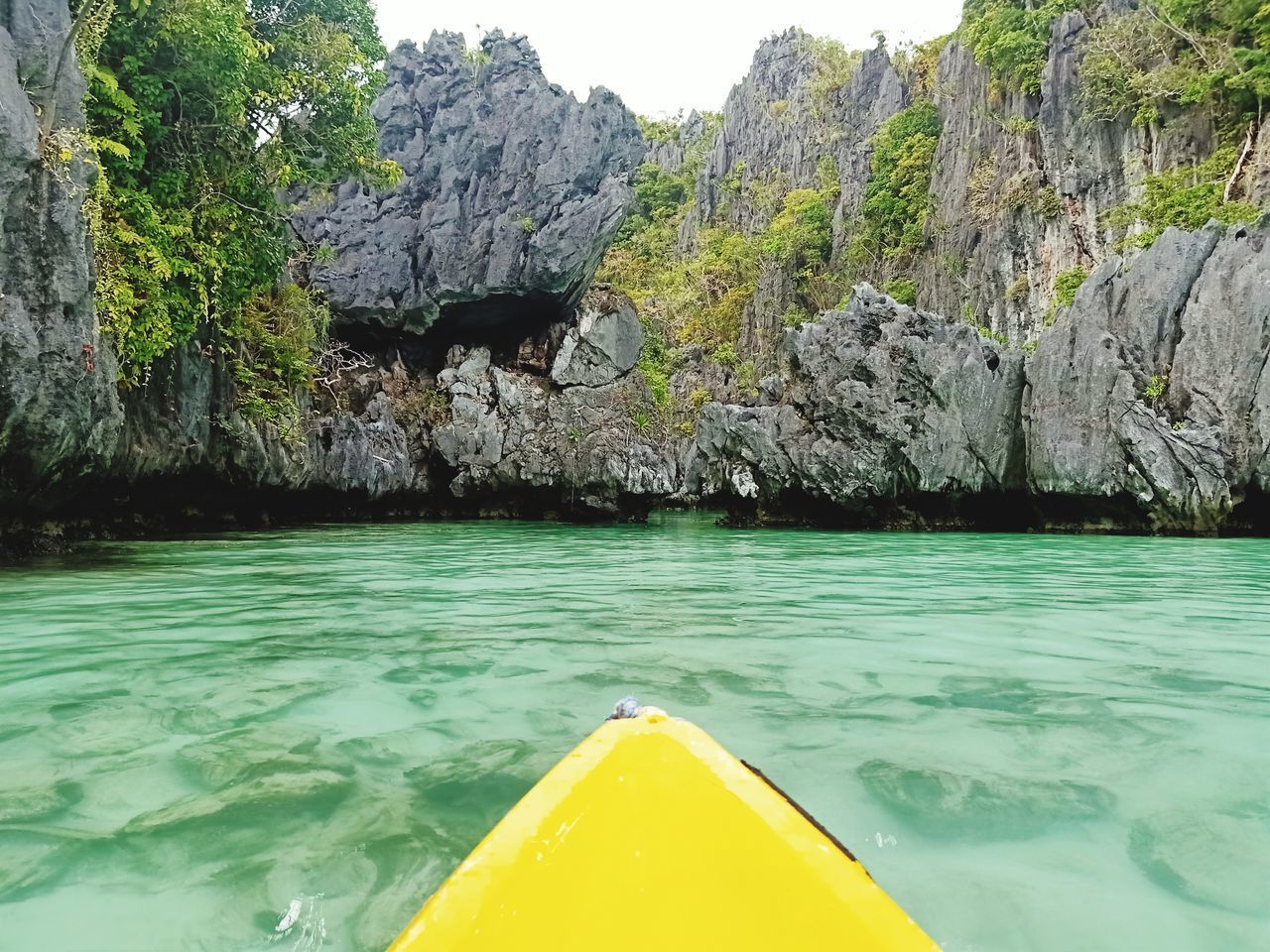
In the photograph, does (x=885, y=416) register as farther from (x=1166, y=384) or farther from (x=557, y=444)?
(x=557, y=444)

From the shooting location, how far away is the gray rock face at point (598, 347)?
65.3 ft

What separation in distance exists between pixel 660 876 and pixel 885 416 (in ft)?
46.6

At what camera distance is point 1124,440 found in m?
12.4

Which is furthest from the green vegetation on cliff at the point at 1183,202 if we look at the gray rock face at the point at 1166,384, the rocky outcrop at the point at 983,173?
the gray rock face at the point at 1166,384

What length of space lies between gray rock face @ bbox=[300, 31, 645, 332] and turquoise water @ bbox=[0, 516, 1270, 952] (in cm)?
1537

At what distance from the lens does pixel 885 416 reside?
1439cm

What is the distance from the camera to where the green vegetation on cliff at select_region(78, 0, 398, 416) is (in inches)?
306

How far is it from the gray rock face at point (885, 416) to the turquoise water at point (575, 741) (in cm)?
908

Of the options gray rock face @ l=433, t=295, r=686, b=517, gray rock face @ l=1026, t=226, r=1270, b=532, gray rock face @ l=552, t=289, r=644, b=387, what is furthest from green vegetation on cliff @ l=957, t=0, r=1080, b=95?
gray rock face @ l=433, t=295, r=686, b=517

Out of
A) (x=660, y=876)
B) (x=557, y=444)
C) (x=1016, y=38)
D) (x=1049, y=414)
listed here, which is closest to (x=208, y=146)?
(x=557, y=444)

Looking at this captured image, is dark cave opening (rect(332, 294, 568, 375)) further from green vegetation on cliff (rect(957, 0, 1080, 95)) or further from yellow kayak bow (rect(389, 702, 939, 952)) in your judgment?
yellow kayak bow (rect(389, 702, 939, 952))

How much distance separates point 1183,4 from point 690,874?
2500 cm

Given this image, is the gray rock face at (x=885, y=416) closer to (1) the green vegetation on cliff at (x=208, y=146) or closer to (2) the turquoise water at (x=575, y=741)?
(1) the green vegetation on cliff at (x=208, y=146)

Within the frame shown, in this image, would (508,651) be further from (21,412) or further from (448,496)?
(448,496)
